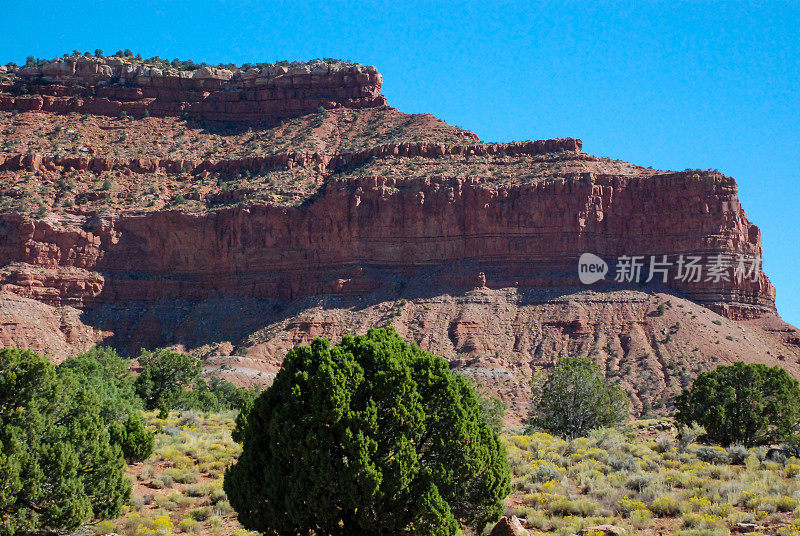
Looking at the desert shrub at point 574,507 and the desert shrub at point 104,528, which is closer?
the desert shrub at point 104,528

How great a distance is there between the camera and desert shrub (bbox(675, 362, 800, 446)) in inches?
1111

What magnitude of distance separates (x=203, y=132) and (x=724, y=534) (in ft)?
308

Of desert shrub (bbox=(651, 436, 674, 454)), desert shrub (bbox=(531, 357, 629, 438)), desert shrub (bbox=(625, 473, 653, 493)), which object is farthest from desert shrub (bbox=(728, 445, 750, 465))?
desert shrub (bbox=(531, 357, 629, 438))

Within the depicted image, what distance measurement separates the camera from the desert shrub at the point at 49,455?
1638cm

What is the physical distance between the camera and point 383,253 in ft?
256

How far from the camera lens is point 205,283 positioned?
80375 millimetres

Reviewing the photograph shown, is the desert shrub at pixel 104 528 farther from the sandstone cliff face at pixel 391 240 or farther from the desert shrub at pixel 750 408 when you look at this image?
the sandstone cliff face at pixel 391 240

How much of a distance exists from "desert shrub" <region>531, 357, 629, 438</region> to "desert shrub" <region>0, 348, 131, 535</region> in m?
21.3

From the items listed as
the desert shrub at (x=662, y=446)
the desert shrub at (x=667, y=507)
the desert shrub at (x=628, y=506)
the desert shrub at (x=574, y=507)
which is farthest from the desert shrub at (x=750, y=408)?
the desert shrub at (x=574, y=507)

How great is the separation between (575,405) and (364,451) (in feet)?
72.9

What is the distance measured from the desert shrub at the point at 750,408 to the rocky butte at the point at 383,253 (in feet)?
95.3

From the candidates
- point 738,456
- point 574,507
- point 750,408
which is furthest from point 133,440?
point 750,408

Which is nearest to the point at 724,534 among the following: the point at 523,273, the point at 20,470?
the point at 20,470

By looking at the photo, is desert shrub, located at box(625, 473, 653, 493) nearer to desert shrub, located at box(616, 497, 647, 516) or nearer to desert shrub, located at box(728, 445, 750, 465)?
desert shrub, located at box(616, 497, 647, 516)
